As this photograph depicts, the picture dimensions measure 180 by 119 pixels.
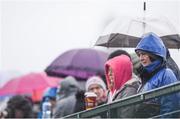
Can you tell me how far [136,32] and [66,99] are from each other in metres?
2.04

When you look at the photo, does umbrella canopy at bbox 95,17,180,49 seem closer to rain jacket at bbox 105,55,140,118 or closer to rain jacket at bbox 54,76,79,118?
rain jacket at bbox 105,55,140,118

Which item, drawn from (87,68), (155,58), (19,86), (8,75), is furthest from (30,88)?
(155,58)

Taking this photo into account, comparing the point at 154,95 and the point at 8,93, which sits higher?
the point at 8,93

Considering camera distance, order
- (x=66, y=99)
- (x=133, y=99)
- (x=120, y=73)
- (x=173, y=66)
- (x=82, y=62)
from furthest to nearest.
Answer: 1. (x=82, y=62)
2. (x=66, y=99)
3. (x=120, y=73)
4. (x=173, y=66)
5. (x=133, y=99)

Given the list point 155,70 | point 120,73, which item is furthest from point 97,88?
point 155,70

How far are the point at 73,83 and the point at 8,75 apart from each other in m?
22.0

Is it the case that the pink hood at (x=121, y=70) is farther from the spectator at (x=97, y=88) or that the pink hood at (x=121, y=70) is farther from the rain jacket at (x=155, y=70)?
the spectator at (x=97, y=88)

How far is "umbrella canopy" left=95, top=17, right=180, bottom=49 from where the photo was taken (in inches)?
336

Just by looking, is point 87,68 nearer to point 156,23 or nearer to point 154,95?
point 156,23

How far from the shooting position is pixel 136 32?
873 cm

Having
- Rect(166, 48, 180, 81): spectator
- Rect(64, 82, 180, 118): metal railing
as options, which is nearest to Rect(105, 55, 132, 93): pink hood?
Rect(166, 48, 180, 81): spectator

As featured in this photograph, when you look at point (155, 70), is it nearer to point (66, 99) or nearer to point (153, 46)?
point (153, 46)

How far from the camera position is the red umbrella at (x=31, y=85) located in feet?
71.3

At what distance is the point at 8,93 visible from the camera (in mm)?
22312
